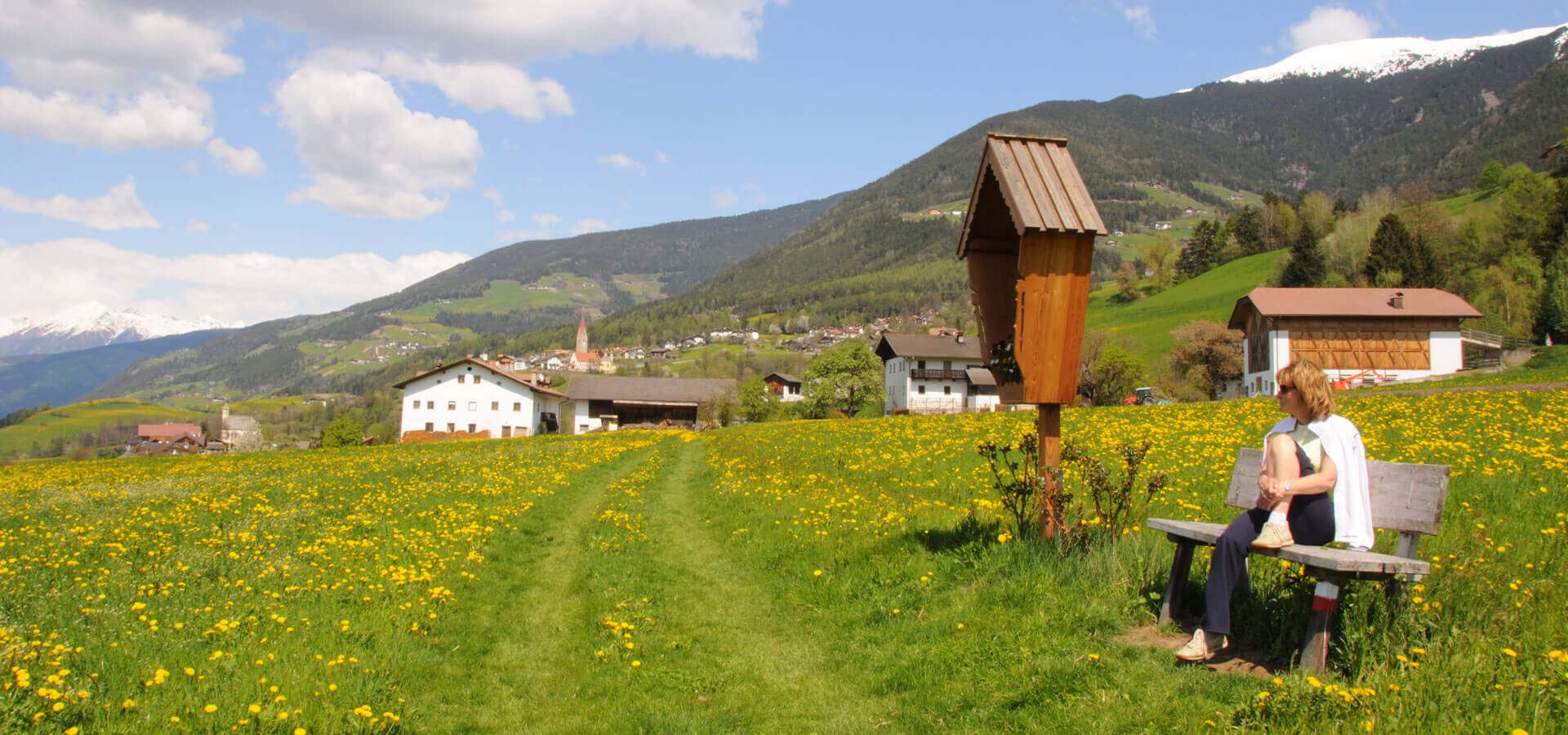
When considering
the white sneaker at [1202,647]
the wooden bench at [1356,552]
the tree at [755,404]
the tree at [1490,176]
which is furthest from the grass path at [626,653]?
the tree at [1490,176]

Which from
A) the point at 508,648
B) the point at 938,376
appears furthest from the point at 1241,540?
the point at 938,376

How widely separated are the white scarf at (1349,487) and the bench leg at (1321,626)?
76cm

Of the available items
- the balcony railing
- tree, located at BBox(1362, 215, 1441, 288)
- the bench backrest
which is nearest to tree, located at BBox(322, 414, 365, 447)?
the balcony railing

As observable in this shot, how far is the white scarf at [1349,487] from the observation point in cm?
597

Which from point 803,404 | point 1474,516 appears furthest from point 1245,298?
point 1474,516

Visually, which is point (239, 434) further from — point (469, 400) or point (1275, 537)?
point (1275, 537)

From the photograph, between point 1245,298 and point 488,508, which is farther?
point 1245,298

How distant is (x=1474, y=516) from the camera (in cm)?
899

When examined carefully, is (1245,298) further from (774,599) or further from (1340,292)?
(774,599)

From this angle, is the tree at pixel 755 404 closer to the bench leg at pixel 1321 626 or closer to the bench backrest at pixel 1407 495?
the bench backrest at pixel 1407 495

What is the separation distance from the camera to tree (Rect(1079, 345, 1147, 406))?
67938 millimetres

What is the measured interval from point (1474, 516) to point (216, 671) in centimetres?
1166

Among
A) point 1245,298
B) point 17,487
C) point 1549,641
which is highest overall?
point 1245,298

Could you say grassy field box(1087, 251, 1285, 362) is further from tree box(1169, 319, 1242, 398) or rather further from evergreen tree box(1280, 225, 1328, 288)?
tree box(1169, 319, 1242, 398)
